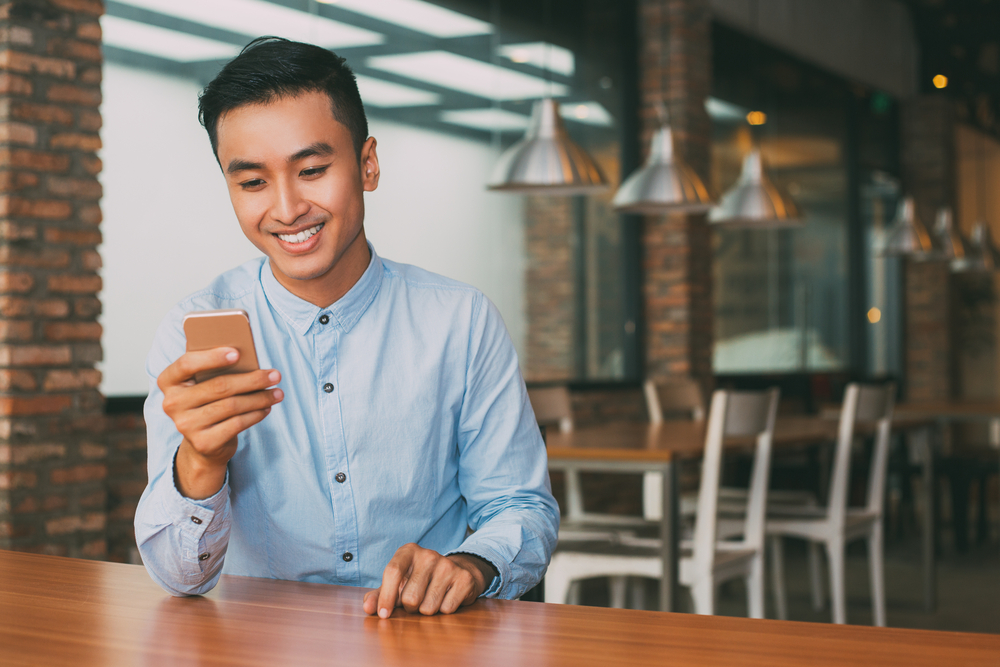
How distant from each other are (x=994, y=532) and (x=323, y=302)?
6586mm

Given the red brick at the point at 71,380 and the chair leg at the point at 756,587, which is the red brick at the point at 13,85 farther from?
the chair leg at the point at 756,587

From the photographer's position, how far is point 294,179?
4.20 ft

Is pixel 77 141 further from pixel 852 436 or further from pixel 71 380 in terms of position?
pixel 852 436

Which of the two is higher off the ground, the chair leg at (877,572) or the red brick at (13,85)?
the red brick at (13,85)

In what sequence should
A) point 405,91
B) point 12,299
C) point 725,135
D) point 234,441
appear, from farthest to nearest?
point 725,135, point 405,91, point 12,299, point 234,441

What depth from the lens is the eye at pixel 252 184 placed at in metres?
1.28

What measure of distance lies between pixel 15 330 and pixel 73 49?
Answer: 0.83 metres

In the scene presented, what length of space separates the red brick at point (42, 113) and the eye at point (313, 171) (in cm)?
194

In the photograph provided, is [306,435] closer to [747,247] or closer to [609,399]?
[609,399]

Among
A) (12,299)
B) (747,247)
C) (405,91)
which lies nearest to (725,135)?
(747,247)

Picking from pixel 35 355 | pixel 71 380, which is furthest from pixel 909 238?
pixel 35 355

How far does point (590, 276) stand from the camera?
18.7ft

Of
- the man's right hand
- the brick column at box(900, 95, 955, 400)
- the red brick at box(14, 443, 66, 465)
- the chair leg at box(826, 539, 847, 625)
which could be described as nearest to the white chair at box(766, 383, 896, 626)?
the chair leg at box(826, 539, 847, 625)

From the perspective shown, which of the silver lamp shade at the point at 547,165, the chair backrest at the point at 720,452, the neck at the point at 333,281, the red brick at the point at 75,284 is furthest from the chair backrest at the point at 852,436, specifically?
the neck at the point at 333,281
